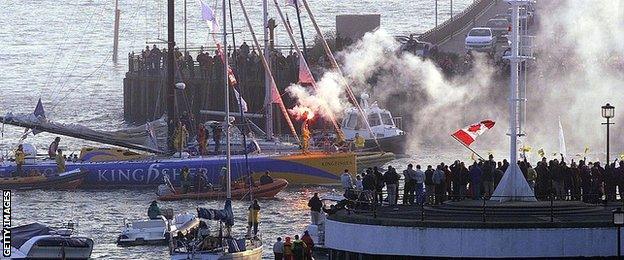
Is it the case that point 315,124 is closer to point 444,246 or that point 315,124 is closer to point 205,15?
point 205,15

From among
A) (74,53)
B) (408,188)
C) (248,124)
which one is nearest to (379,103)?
(248,124)

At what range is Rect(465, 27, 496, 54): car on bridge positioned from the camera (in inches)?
3918

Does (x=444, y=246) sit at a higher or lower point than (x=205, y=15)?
lower

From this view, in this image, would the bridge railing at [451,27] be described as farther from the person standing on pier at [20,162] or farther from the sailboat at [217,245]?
the sailboat at [217,245]

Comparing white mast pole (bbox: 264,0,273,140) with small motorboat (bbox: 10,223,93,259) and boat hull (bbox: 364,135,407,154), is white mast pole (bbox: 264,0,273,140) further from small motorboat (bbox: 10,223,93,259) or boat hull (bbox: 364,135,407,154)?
small motorboat (bbox: 10,223,93,259)

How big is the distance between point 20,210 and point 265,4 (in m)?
14.4

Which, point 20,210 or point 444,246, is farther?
point 20,210

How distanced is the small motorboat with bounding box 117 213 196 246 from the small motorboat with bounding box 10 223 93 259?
3932mm

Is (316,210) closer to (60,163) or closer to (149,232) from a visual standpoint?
(149,232)

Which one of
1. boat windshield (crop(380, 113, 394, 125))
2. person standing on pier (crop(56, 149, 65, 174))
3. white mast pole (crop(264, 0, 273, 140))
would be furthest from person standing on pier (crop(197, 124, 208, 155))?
boat windshield (crop(380, 113, 394, 125))

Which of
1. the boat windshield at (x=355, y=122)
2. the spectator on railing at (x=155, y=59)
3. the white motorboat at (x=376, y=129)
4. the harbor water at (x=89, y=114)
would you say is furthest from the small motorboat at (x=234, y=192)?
the spectator on railing at (x=155, y=59)

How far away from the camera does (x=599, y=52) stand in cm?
9319

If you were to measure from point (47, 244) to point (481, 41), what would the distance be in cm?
5059

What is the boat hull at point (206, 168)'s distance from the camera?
70875mm
